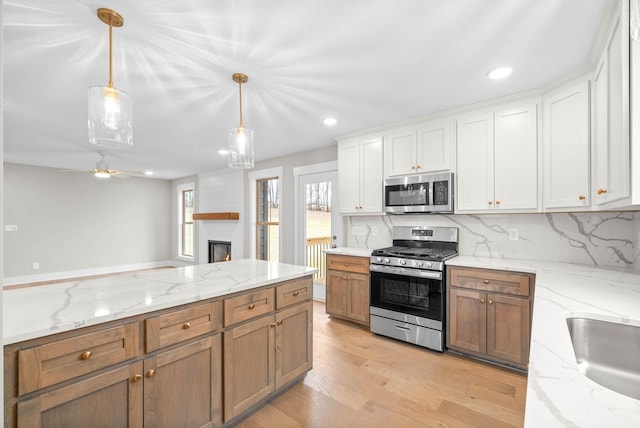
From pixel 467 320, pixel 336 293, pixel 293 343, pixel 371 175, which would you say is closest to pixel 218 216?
pixel 336 293

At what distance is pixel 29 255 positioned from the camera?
5797 mm

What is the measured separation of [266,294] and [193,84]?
1.83 m

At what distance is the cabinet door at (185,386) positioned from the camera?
55.6 inches

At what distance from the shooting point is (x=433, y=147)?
10.2ft

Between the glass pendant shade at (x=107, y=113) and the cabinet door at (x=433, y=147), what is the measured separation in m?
2.67

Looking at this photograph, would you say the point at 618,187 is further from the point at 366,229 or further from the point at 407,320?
the point at 366,229

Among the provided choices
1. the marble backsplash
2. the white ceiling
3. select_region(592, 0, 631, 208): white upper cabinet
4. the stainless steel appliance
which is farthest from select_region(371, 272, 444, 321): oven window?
the white ceiling

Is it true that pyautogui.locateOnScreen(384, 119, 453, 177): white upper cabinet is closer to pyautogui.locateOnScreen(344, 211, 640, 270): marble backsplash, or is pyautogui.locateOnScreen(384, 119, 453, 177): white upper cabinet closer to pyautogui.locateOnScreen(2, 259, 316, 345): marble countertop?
pyautogui.locateOnScreen(344, 211, 640, 270): marble backsplash

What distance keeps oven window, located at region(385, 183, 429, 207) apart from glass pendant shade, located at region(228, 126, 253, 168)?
5.71 ft

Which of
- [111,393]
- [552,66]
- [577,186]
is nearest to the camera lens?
[111,393]

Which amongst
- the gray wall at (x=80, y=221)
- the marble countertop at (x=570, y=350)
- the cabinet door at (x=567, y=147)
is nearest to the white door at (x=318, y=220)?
the cabinet door at (x=567, y=147)

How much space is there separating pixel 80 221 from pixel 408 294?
7.08m

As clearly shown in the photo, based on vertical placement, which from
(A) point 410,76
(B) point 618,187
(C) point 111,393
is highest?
(A) point 410,76

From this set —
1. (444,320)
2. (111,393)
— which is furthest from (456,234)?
(111,393)
